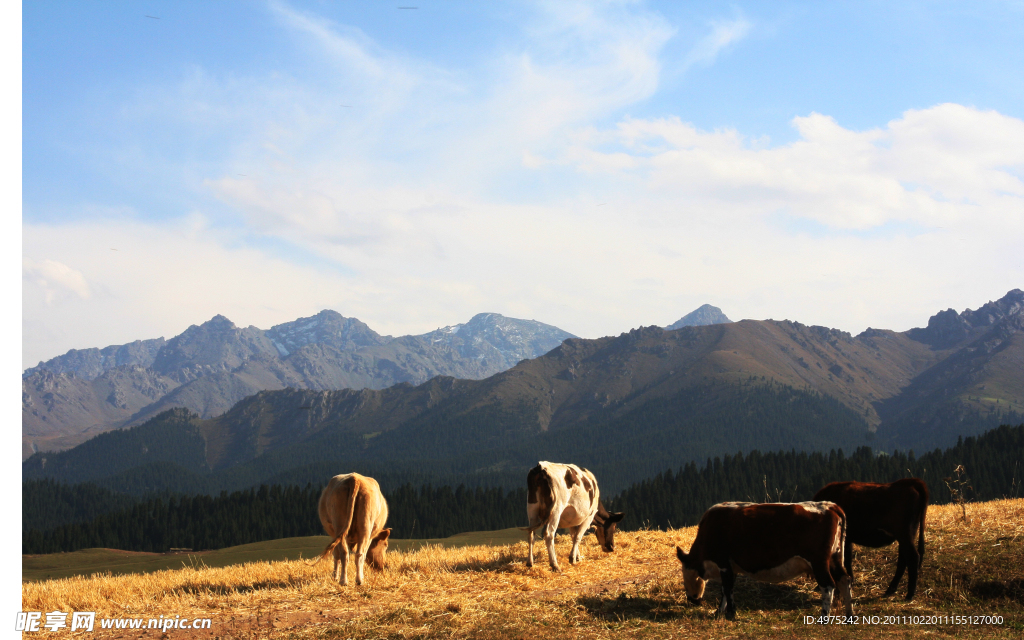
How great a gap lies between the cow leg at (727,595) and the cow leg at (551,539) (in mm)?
6119

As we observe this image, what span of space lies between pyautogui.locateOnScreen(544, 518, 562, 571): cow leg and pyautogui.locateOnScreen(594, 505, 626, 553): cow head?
2847 mm

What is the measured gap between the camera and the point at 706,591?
51.5 ft

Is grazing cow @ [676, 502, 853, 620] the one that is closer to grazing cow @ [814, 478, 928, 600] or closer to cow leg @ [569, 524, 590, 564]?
grazing cow @ [814, 478, 928, 600]

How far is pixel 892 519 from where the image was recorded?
579 inches

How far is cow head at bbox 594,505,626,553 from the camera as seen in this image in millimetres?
22016

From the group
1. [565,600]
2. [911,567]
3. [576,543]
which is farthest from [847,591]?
[576,543]

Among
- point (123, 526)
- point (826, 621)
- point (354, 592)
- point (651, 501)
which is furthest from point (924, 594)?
point (123, 526)

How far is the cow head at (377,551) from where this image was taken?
65.7 feet

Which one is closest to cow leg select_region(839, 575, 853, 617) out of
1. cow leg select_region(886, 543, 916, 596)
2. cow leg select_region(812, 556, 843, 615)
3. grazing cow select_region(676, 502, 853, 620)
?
grazing cow select_region(676, 502, 853, 620)

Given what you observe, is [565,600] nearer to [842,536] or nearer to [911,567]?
[842,536]

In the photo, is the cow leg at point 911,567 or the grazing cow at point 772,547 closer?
the grazing cow at point 772,547

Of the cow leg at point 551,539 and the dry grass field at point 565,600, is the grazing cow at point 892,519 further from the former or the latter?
the cow leg at point 551,539

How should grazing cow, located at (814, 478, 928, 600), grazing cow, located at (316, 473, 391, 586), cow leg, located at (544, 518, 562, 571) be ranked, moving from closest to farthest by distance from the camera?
1. grazing cow, located at (814, 478, 928, 600)
2. grazing cow, located at (316, 473, 391, 586)
3. cow leg, located at (544, 518, 562, 571)

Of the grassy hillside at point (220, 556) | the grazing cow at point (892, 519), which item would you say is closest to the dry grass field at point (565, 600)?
the grazing cow at point (892, 519)
